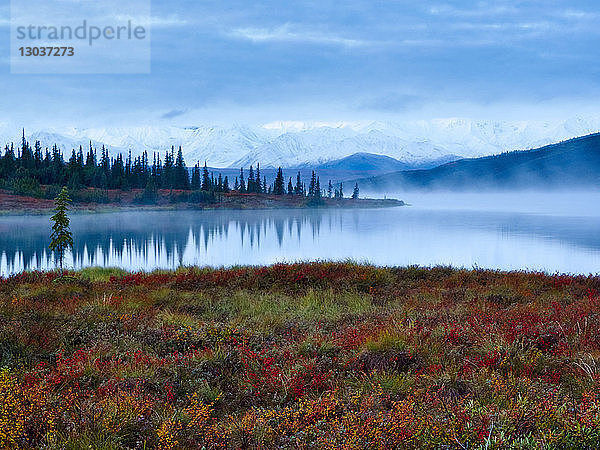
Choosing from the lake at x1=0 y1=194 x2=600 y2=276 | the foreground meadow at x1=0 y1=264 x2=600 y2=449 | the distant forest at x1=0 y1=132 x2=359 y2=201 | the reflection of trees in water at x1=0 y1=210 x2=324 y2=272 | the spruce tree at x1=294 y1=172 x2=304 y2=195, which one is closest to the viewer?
the foreground meadow at x1=0 y1=264 x2=600 y2=449

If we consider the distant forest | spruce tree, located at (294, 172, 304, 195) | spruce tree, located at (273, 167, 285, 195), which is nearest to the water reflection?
the distant forest

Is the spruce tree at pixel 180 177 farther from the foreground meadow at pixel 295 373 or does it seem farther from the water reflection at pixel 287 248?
the foreground meadow at pixel 295 373

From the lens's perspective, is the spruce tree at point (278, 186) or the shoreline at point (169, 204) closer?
the shoreline at point (169, 204)

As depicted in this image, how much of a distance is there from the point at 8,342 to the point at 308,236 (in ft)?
172

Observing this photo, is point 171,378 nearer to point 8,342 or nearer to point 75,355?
point 75,355

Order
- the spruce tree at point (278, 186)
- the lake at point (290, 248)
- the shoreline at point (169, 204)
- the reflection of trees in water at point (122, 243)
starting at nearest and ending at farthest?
the lake at point (290, 248) → the reflection of trees in water at point (122, 243) → the shoreline at point (169, 204) → the spruce tree at point (278, 186)

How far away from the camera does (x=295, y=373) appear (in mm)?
7770

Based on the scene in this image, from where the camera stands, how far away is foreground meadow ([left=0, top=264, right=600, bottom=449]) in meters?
5.70

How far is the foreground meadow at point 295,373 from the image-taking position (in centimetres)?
570

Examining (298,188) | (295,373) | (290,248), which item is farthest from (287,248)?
(298,188)

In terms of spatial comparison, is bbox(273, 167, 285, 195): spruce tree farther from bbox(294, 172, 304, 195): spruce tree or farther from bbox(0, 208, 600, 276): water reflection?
bbox(0, 208, 600, 276): water reflection

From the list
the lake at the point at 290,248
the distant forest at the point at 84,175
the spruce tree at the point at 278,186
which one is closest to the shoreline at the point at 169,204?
the spruce tree at the point at 278,186

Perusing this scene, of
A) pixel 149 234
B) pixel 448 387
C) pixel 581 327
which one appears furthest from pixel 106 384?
pixel 149 234

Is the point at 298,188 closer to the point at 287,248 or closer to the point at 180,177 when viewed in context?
the point at 180,177
